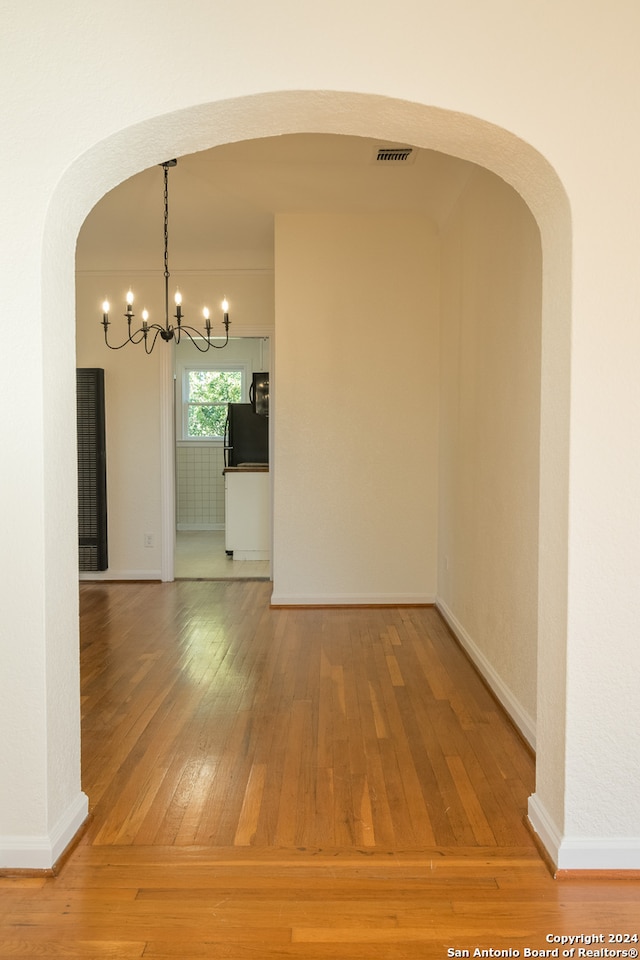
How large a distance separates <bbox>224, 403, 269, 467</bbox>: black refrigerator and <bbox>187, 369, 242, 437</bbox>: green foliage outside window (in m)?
1.20

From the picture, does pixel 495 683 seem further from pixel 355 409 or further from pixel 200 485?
pixel 200 485

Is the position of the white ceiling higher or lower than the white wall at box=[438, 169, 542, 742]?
higher

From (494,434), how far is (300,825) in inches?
86.7

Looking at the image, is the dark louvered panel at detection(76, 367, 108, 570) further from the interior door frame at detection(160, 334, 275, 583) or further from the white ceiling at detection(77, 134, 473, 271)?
the white ceiling at detection(77, 134, 473, 271)

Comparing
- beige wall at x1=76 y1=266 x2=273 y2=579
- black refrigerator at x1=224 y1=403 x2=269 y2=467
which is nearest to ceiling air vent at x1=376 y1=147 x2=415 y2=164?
beige wall at x1=76 y1=266 x2=273 y2=579

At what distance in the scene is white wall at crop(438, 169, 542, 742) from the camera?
3219 millimetres

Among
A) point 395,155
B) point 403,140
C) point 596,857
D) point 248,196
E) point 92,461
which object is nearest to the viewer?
point 596,857

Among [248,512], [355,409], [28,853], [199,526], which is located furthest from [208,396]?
[28,853]

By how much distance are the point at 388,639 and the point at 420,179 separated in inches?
119

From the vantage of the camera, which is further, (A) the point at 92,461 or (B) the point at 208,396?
(B) the point at 208,396

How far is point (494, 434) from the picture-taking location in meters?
3.88

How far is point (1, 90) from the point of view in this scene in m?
2.15

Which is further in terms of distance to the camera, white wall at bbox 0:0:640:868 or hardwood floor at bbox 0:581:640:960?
white wall at bbox 0:0:640:868

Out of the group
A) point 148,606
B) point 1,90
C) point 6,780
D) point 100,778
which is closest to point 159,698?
point 100,778
